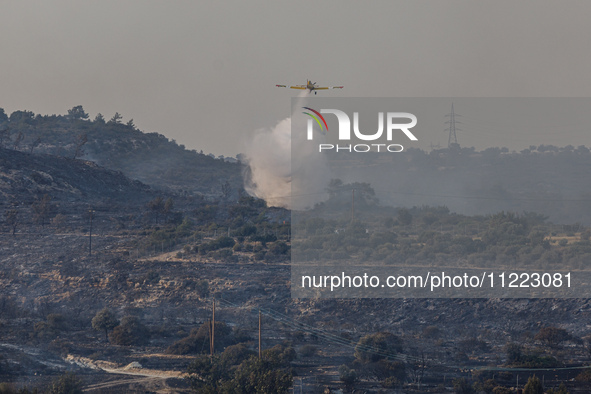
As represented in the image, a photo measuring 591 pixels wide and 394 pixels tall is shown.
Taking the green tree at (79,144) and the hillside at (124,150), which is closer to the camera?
the green tree at (79,144)

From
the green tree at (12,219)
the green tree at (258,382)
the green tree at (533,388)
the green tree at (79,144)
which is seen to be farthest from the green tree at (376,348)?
the green tree at (79,144)

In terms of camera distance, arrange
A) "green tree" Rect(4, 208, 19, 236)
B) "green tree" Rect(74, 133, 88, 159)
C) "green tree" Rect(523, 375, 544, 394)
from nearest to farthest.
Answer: "green tree" Rect(523, 375, 544, 394) < "green tree" Rect(4, 208, 19, 236) < "green tree" Rect(74, 133, 88, 159)

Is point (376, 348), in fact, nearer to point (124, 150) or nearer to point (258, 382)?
point (258, 382)

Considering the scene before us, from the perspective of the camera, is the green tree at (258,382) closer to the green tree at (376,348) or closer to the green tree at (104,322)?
the green tree at (376,348)

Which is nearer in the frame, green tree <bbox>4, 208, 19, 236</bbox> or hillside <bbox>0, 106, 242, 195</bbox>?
green tree <bbox>4, 208, 19, 236</bbox>

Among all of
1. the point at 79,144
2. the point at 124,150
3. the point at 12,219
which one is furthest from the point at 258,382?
the point at 124,150

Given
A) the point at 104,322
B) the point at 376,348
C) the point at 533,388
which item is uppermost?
the point at 104,322

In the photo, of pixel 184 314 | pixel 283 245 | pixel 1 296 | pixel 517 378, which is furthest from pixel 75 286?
pixel 517 378

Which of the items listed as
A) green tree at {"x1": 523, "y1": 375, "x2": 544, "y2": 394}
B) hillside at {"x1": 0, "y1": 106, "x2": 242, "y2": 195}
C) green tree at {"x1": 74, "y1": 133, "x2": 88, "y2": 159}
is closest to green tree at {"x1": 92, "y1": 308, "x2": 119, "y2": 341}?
green tree at {"x1": 523, "y1": 375, "x2": 544, "y2": 394}

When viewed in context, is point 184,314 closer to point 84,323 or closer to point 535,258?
point 84,323

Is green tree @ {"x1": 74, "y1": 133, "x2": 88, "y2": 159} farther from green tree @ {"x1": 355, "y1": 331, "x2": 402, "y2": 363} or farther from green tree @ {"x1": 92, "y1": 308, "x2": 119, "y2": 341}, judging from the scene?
green tree @ {"x1": 355, "y1": 331, "x2": 402, "y2": 363}

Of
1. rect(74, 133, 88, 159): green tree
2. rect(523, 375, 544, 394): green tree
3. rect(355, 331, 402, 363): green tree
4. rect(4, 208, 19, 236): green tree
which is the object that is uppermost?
rect(74, 133, 88, 159): green tree

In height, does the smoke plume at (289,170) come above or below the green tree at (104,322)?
above
